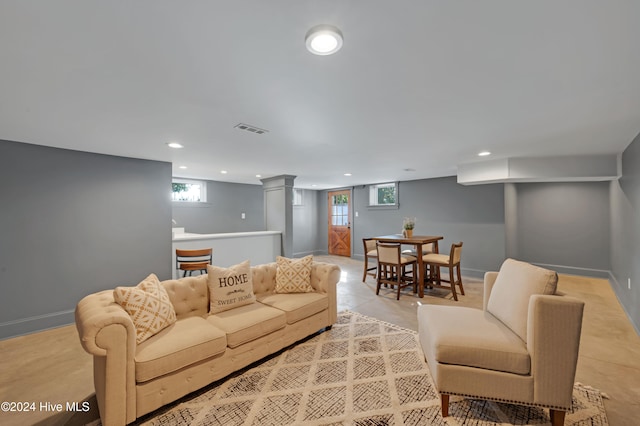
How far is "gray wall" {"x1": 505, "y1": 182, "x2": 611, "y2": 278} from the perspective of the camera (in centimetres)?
541

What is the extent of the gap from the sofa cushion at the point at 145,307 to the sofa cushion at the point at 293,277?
119 cm

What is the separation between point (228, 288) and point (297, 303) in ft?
2.30

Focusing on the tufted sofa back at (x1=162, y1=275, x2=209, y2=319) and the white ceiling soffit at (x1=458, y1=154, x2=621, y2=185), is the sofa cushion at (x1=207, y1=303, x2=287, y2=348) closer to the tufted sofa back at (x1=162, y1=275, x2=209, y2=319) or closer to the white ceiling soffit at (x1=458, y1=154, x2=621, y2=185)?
the tufted sofa back at (x1=162, y1=275, x2=209, y2=319)

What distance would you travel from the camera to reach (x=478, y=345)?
1.74m

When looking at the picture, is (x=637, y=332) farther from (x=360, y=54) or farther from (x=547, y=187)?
(x=360, y=54)

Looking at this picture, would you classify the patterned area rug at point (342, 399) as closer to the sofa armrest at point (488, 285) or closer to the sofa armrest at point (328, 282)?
→ the sofa armrest at point (328, 282)

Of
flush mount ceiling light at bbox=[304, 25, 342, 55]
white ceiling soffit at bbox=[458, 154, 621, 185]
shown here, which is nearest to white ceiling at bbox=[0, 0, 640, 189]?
flush mount ceiling light at bbox=[304, 25, 342, 55]

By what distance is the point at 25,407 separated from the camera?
1.95m

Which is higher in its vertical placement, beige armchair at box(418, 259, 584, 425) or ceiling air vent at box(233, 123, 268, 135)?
ceiling air vent at box(233, 123, 268, 135)

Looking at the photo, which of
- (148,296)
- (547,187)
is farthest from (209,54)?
(547,187)

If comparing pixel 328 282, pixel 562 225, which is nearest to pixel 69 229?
pixel 328 282

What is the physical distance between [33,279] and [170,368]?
2.77 meters

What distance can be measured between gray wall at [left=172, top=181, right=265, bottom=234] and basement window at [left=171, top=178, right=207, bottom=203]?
0.37ft

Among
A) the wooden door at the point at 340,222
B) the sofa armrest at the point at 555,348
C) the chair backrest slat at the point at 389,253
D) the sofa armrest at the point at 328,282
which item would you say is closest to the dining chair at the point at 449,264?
the chair backrest slat at the point at 389,253
